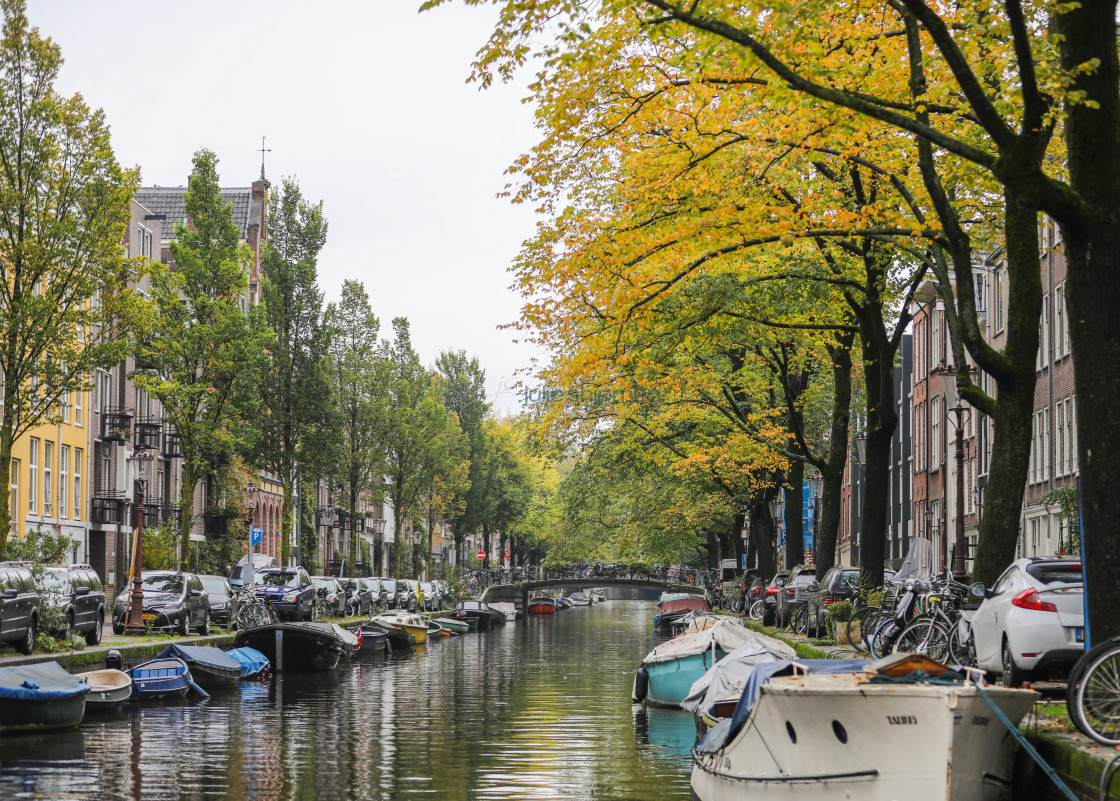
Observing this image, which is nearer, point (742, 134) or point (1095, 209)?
point (1095, 209)

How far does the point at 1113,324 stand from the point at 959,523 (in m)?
19.1

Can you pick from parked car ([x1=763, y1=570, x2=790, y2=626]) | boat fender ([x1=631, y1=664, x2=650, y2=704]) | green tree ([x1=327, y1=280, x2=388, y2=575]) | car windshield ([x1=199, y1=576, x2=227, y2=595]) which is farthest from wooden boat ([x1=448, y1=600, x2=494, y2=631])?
boat fender ([x1=631, y1=664, x2=650, y2=704])

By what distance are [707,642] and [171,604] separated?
17.4 metres

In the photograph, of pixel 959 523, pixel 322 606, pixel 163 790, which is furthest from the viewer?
pixel 322 606

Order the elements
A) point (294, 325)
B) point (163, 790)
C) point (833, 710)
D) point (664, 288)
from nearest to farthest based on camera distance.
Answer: point (833, 710) → point (163, 790) → point (664, 288) → point (294, 325)

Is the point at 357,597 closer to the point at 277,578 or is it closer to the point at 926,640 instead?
the point at 277,578

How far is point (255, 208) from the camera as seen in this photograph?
87125 mm

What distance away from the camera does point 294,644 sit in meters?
39.3

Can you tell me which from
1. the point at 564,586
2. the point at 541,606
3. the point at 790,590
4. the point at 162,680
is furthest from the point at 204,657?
the point at 541,606

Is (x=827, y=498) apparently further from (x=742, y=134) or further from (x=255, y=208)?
(x=255, y=208)

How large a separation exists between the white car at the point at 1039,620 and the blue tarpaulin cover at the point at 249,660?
21842mm

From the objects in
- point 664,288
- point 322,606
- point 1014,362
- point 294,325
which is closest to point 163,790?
point 664,288

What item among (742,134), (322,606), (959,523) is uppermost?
(742,134)

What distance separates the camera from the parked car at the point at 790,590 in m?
38.7
